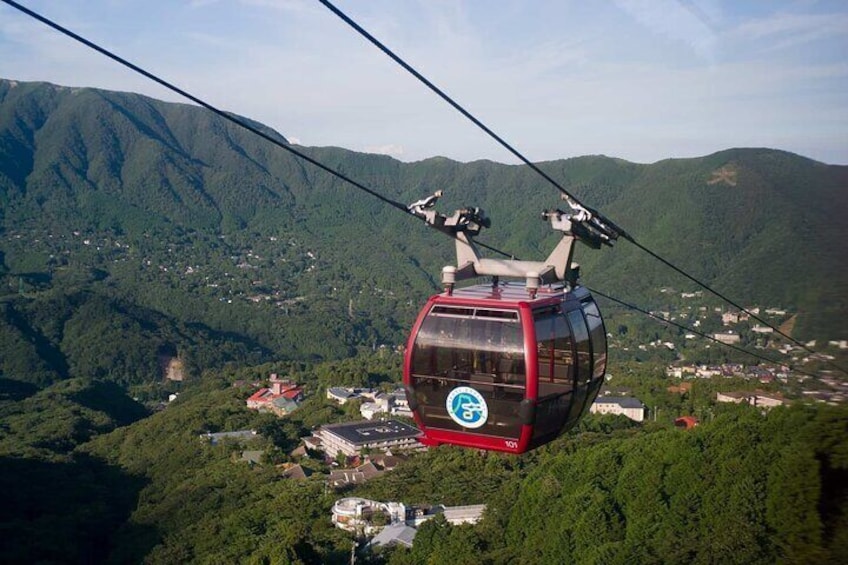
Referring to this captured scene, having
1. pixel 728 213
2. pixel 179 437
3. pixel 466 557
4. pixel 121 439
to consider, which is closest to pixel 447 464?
pixel 466 557

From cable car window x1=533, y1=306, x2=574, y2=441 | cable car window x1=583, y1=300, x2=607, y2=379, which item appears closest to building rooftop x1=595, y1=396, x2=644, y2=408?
cable car window x1=583, y1=300, x2=607, y2=379

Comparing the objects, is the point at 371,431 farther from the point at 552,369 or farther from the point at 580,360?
the point at 552,369

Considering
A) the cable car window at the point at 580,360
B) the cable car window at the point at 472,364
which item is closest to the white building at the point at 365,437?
the cable car window at the point at 580,360

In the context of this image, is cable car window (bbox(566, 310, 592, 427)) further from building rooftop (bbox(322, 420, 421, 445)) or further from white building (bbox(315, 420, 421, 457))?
building rooftop (bbox(322, 420, 421, 445))

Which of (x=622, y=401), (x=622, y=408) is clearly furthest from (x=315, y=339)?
(x=622, y=408)

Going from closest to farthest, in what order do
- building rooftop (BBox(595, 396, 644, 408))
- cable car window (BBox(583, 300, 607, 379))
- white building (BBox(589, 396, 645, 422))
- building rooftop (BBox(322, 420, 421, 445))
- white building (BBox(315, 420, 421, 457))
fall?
cable car window (BBox(583, 300, 607, 379)) < white building (BBox(315, 420, 421, 457)) < building rooftop (BBox(322, 420, 421, 445)) < white building (BBox(589, 396, 645, 422)) < building rooftop (BBox(595, 396, 644, 408))
